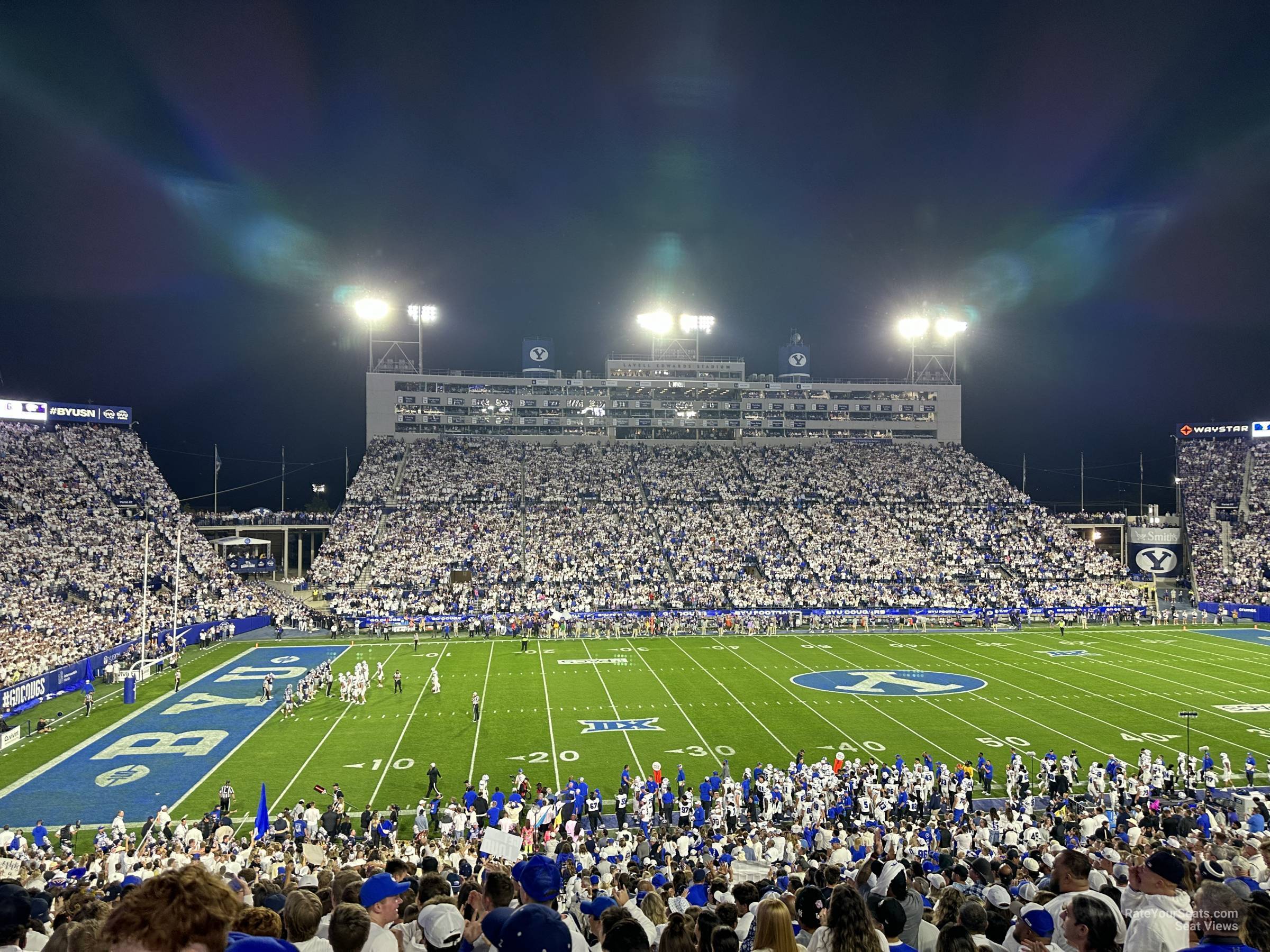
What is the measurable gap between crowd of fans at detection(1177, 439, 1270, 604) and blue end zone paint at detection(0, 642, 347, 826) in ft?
175

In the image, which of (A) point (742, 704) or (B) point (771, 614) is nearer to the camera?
(A) point (742, 704)

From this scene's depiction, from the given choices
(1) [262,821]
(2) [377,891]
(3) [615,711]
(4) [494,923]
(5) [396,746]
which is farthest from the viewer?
(3) [615,711]

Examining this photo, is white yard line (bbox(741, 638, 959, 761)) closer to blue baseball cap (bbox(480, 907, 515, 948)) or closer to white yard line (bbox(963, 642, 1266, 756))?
white yard line (bbox(963, 642, 1266, 756))

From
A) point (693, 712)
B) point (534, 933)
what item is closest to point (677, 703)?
point (693, 712)

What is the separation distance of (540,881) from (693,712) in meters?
23.2

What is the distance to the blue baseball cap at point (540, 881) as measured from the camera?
4.11 meters

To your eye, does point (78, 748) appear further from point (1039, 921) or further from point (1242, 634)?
point (1242, 634)

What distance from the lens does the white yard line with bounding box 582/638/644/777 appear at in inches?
842

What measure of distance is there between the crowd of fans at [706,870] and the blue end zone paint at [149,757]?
1.17 meters

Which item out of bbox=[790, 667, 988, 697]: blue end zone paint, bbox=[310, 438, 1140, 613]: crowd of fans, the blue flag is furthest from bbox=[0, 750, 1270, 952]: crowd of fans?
bbox=[310, 438, 1140, 613]: crowd of fans

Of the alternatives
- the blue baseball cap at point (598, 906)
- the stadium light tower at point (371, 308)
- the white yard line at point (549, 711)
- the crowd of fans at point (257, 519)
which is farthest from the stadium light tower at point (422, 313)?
the blue baseball cap at point (598, 906)

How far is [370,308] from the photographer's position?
66812 millimetres

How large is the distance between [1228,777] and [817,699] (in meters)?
11.8

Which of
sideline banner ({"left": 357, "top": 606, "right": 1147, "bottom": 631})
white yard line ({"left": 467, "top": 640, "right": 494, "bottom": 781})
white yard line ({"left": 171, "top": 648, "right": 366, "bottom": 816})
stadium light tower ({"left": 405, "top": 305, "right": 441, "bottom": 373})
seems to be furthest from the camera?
stadium light tower ({"left": 405, "top": 305, "right": 441, "bottom": 373})
